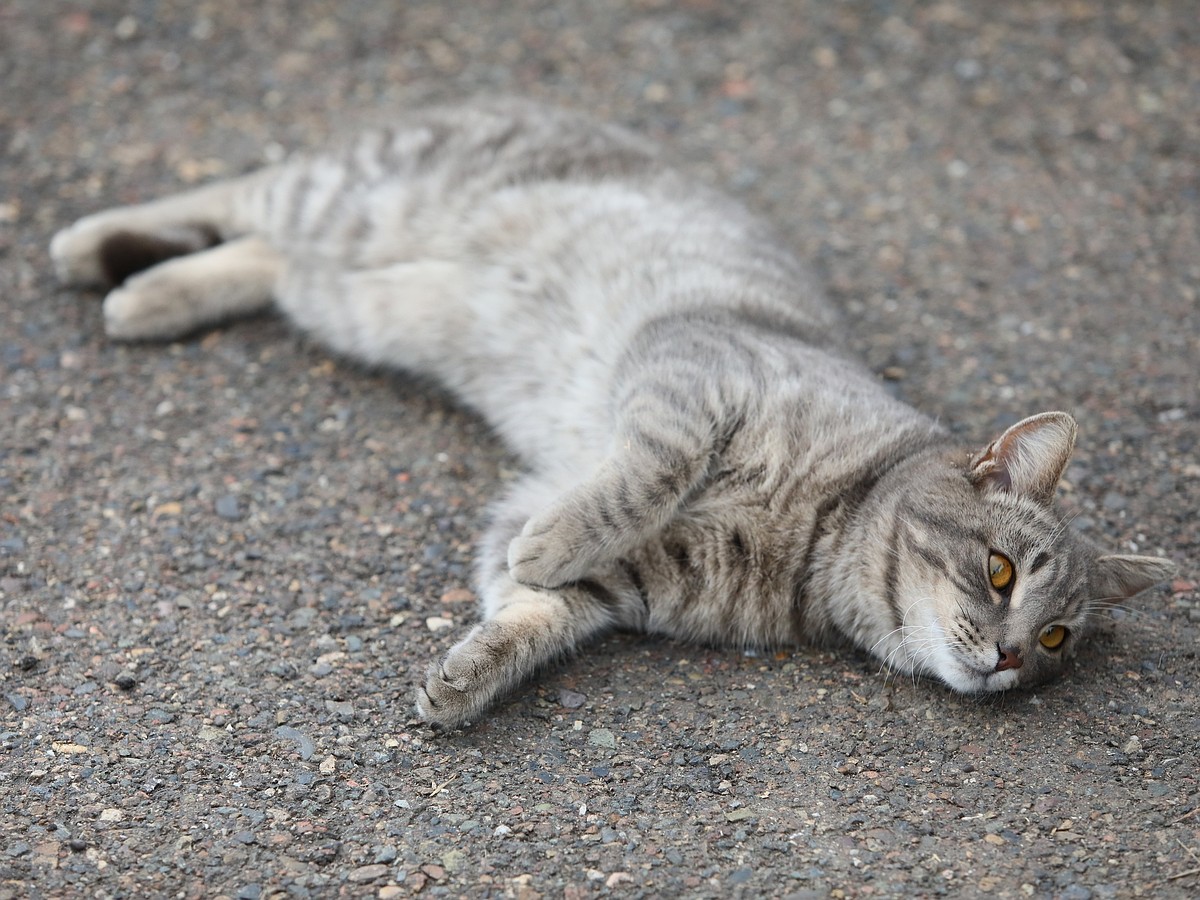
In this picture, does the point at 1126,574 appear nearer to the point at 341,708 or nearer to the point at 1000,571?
the point at 1000,571

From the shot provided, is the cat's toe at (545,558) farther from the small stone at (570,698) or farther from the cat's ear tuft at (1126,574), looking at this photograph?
the cat's ear tuft at (1126,574)

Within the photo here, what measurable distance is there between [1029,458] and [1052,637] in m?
0.49

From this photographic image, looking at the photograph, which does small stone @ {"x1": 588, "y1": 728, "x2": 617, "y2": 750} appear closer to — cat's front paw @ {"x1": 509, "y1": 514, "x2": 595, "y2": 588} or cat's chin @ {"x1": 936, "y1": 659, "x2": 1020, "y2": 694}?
cat's front paw @ {"x1": 509, "y1": 514, "x2": 595, "y2": 588}

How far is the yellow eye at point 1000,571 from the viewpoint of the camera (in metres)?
3.36

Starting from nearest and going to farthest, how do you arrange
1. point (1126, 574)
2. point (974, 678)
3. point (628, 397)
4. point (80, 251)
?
1. point (974, 678)
2. point (1126, 574)
3. point (628, 397)
4. point (80, 251)

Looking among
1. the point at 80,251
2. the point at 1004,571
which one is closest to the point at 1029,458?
the point at 1004,571

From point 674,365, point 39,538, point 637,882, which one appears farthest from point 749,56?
point 637,882

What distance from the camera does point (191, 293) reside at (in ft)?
15.4

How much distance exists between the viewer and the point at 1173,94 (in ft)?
19.9

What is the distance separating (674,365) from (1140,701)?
160 cm

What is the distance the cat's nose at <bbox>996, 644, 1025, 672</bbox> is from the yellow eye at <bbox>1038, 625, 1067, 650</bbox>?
121 millimetres

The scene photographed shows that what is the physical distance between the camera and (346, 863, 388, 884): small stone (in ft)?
9.27

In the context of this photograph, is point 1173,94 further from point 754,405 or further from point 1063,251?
point 754,405

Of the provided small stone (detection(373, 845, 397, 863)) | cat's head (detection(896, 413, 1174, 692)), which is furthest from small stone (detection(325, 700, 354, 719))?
cat's head (detection(896, 413, 1174, 692))
